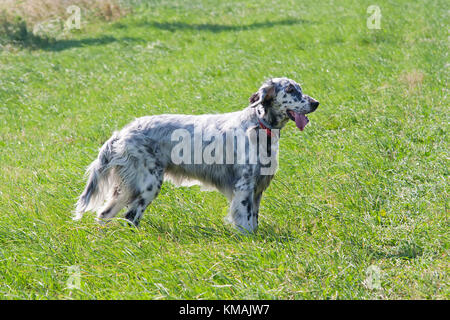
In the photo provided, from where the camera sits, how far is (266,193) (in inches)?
210

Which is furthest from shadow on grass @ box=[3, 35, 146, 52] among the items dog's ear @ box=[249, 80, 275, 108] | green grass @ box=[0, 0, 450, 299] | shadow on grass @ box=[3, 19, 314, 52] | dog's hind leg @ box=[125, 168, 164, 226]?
dog's ear @ box=[249, 80, 275, 108]

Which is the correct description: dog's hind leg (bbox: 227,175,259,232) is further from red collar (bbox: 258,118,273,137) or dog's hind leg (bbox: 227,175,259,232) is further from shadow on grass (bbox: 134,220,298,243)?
red collar (bbox: 258,118,273,137)

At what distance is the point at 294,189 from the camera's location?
524cm

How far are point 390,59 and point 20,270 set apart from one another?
31.9 feet

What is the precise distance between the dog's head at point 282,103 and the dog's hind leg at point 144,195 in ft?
3.87

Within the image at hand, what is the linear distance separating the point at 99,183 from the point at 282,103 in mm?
1936

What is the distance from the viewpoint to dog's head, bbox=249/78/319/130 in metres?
4.83

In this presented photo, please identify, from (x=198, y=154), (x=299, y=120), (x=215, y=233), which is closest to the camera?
(x=215, y=233)

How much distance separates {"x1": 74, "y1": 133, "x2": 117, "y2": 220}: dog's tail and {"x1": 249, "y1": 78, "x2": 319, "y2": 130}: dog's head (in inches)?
58.5

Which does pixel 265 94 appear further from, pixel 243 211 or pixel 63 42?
pixel 63 42

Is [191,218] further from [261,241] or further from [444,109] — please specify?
[444,109]

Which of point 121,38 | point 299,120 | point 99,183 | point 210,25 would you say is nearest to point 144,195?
point 99,183

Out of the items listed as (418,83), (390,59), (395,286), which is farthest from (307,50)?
(395,286)

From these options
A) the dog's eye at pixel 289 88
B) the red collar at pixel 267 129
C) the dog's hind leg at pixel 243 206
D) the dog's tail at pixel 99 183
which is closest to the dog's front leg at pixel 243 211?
the dog's hind leg at pixel 243 206
